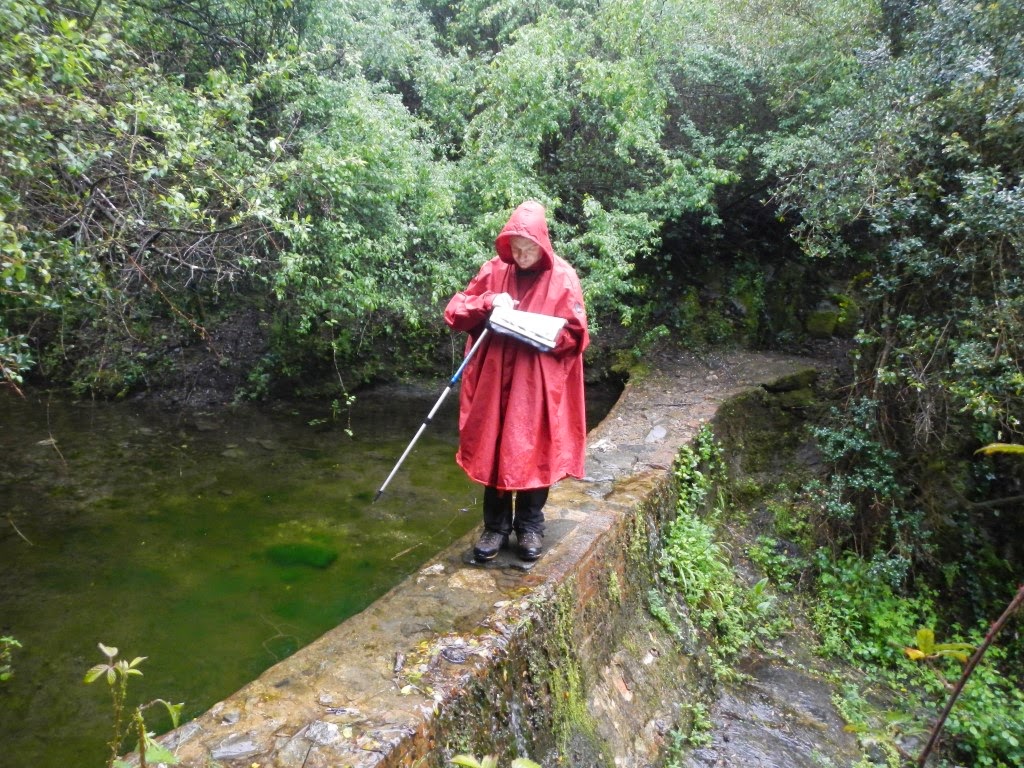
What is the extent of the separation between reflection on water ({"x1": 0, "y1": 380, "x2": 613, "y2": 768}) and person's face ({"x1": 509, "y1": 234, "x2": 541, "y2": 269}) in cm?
254

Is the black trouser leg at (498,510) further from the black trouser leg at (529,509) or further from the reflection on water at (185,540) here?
the reflection on water at (185,540)

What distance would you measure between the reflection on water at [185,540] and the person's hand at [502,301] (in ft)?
7.67

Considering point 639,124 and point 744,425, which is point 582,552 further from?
point 639,124

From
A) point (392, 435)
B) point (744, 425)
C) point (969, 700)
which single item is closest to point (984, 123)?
point (744, 425)

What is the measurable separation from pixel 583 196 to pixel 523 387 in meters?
5.11

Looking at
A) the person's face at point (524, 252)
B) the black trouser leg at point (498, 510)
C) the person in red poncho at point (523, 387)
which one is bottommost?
the black trouser leg at point (498, 510)

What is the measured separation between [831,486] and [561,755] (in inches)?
136

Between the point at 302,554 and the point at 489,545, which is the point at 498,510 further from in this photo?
the point at 302,554

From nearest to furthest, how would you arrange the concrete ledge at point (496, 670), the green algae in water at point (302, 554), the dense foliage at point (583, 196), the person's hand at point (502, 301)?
1. the concrete ledge at point (496, 670)
2. the person's hand at point (502, 301)
3. the dense foliage at point (583, 196)
4. the green algae in water at point (302, 554)

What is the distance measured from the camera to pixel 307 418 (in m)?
7.79

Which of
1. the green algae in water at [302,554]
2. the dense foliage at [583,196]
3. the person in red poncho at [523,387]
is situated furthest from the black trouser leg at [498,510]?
the dense foliage at [583,196]

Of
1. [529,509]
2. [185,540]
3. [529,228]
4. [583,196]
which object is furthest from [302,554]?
[583,196]

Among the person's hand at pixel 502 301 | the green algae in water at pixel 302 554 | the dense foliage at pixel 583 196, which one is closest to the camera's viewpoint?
the person's hand at pixel 502 301

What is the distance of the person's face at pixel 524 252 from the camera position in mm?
3217
